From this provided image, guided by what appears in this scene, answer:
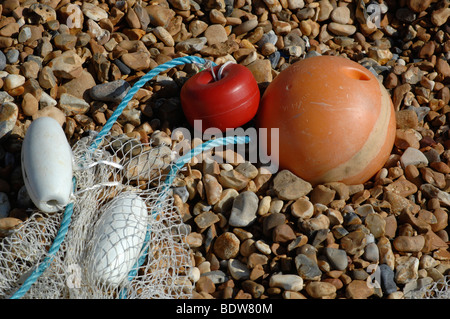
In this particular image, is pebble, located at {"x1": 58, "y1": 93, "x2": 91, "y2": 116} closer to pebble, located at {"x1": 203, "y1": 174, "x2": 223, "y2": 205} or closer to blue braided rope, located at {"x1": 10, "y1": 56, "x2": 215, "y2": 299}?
blue braided rope, located at {"x1": 10, "y1": 56, "x2": 215, "y2": 299}

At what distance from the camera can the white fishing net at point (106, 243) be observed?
2141mm

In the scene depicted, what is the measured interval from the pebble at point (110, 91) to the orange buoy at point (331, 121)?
2.85 ft

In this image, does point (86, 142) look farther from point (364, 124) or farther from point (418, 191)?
point (418, 191)

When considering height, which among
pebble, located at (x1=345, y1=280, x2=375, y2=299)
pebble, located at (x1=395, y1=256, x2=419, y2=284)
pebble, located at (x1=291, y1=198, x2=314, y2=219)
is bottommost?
pebble, located at (x1=395, y1=256, x2=419, y2=284)

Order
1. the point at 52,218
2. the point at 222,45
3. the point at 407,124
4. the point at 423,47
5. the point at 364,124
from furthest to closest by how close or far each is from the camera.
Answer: the point at 423,47 < the point at 222,45 < the point at 407,124 < the point at 364,124 < the point at 52,218

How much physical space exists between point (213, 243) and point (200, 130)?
27.5 inches

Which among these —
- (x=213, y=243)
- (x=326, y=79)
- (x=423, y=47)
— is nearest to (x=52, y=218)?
(x=213, y=243)

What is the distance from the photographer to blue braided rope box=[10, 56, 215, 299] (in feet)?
6.77

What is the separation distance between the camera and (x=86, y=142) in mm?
2689

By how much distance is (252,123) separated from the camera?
118 inches

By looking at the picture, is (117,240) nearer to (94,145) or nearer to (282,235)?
(94,145)

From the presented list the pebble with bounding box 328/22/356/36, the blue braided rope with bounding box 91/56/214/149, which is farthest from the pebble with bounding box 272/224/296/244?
the pebble with bounding box 328/22/356/36

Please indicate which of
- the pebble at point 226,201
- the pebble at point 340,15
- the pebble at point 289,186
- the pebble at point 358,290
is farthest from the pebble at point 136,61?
the pebble at point 358,290

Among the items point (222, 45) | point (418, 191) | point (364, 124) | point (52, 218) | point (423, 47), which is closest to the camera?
point (52, 218)
